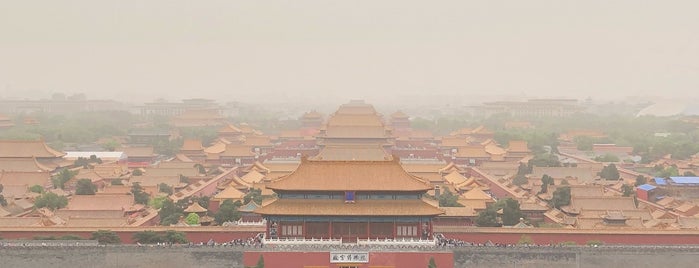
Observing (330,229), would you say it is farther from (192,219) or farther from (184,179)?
(184,179)

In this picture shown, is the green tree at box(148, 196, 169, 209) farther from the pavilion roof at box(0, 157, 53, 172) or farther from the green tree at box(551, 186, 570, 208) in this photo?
the green tree at box(551, 186, 570, 208)

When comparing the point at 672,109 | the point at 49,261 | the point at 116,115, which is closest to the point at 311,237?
the point at 49,261

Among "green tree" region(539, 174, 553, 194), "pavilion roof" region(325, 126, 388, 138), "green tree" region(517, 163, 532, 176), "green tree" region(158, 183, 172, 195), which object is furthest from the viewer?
"pavilion roof" region(325, 126, 388, 138)

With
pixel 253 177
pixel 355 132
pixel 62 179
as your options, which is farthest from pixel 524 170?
pixel 62 179

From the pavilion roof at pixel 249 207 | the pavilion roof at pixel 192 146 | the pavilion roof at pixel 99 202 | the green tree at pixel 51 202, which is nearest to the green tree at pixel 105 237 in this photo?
the pavilion roof at pixel 249 207

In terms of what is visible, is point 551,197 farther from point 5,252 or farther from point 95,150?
point 95,150

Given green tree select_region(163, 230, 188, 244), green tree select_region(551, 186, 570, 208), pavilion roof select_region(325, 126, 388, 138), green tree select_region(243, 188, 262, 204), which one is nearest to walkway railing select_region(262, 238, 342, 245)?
green tree select_region(163, 230, 188, 244)
